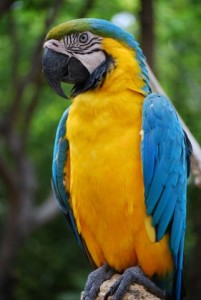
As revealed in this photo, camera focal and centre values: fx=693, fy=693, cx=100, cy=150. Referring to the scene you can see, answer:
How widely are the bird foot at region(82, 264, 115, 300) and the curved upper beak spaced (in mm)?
749

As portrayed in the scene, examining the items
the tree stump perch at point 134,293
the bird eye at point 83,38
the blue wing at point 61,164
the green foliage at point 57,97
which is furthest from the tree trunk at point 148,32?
the tree stump perch at point 134,293

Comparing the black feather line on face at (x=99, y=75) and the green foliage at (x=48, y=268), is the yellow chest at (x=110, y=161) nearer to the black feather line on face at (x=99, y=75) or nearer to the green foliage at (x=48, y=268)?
the black feather line on face at (x=99, y=75)

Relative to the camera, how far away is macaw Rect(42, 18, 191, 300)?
246 centimetres

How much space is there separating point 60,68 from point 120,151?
0.37 meters

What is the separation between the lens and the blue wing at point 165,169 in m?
2.51

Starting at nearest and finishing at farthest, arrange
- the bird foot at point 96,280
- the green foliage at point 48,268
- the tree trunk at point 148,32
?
the bird foot at point 96,280 → the tree trunk at point 148,32 → the green foliage at point 48,268

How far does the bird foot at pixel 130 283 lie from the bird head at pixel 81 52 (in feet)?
2.27

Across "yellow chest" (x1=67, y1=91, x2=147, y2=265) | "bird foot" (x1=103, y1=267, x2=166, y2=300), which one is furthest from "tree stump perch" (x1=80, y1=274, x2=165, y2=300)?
"yellow chest" (x1=67, y1=91, x2=147, y2=265)

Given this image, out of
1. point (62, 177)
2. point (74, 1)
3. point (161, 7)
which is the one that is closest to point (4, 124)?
point (74, 1)

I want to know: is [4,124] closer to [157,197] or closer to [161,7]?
[161,7]

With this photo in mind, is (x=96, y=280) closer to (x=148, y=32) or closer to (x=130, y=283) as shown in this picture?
(x=130, y=283)

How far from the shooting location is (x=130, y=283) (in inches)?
98.7

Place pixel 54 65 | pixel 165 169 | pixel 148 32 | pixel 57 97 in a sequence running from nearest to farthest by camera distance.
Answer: pixel 54 65, pixel 165 169, pixel 148 32, pixel 57 97

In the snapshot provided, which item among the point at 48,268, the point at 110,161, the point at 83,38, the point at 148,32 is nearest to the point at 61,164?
the point at 110,161
